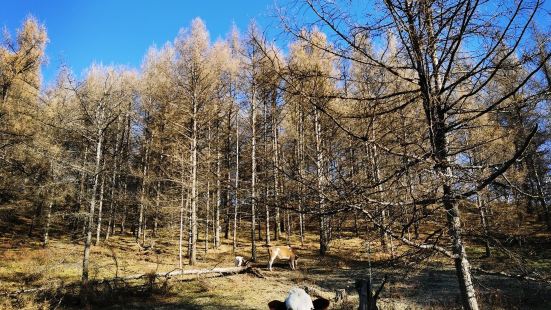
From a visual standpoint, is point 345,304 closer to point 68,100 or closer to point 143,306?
point 143,306

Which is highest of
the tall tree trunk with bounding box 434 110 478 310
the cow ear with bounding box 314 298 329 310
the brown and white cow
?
the tall tree trunk with bounding box 434 110 478 310

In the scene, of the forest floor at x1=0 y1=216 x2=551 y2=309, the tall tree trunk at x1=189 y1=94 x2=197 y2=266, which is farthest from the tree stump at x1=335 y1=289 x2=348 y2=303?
the tall tree trunk at x1=189 y1=94 x2=197 y2=266

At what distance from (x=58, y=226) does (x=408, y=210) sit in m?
37.5

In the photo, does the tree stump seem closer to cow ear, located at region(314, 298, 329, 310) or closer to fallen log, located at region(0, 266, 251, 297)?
cow ear, located at region(314, 298, 329, 310)

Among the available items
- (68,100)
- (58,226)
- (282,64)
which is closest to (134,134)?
(68,100)

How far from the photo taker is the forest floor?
32.4 feet

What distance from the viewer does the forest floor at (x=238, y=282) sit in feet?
32.4

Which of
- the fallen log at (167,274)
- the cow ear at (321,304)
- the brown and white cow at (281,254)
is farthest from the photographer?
the brown and white cow at (281,254)

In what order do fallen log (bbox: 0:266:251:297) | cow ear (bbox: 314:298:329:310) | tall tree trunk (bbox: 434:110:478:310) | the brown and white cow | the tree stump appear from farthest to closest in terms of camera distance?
the brown and white cow
fallen log (bbox: 0:266:251:297)
the tree stump
cow ear (bbox: 314:298:329:310)
tall tree trunk (bbox: 434:110:478:310)

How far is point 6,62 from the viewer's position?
1970 centimetres

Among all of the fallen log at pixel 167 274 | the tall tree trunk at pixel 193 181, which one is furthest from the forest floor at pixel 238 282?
the tall tree trunk at pixel 193 181

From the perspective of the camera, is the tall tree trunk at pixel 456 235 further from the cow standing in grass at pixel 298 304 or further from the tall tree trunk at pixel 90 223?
the tall tree trunk at pixel 90 223

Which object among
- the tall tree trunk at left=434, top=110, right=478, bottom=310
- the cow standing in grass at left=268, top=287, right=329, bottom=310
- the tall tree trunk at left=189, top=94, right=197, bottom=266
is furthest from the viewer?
the tall tree trunk at left=189, top=94, right=197, bottom=266

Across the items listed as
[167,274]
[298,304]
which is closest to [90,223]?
[167,274]
